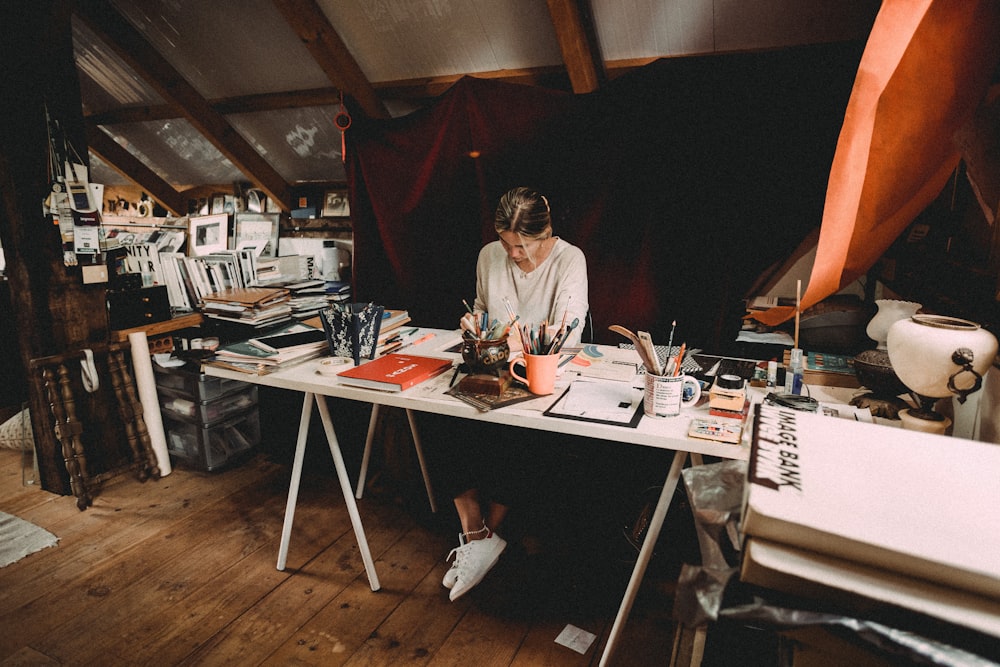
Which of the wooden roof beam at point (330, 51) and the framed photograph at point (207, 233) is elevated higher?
the wooden roof beam at point (330, 51)

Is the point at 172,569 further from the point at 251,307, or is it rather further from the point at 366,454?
the point at 251,307

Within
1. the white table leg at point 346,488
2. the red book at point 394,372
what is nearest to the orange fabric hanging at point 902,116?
the red book at point 394,372

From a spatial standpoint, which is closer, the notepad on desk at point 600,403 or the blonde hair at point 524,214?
the notepad on desk at point 600,403

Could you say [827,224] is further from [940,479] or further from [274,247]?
[274,247]

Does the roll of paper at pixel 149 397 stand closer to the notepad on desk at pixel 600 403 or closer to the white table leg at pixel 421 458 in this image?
the white table leg at pixel 421 458

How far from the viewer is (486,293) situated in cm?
238

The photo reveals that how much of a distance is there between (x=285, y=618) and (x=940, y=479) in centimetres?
182

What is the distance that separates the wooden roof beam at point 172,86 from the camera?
2746 millimetres

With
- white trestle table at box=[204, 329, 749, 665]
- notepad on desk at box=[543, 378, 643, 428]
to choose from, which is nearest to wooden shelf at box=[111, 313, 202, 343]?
white trestle table at box=[204, 329, 749, 665]

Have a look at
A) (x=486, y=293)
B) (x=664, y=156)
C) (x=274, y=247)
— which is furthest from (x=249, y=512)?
(x=664, y=156)

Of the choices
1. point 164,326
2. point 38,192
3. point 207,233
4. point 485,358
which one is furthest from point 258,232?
point 485,358

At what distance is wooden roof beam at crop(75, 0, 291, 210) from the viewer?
2.75m

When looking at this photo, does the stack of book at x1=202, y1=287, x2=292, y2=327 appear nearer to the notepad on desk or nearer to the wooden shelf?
the wooden shelf

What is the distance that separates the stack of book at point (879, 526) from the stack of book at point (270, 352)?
59.7 inches
